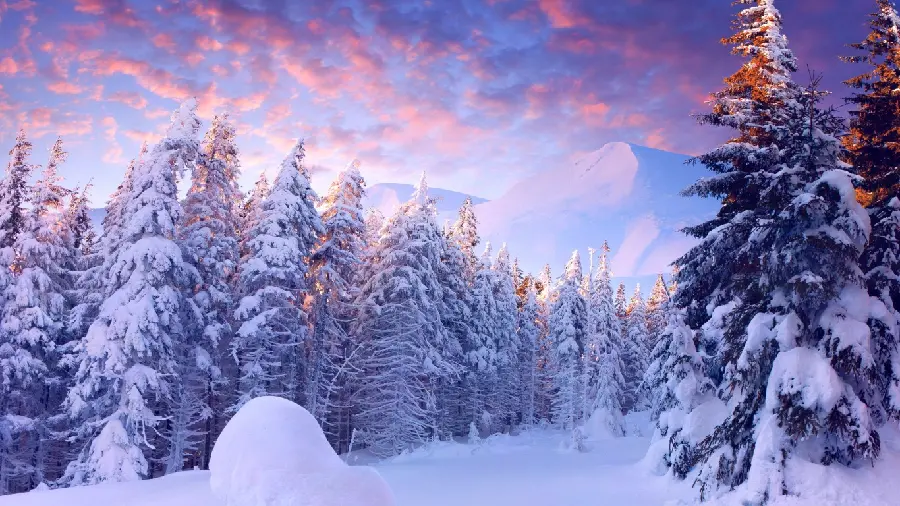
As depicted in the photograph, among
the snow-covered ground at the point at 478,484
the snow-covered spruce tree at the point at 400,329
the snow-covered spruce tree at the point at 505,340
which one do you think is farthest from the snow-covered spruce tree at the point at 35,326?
the snow-covered spruce tree at the point at 505,340

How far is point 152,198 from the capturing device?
20.4m

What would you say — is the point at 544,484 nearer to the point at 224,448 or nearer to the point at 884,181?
the point at 884,181

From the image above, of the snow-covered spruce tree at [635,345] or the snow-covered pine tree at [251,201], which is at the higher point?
the snow-covered pine tree at [251,201]

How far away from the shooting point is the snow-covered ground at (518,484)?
10938 mm

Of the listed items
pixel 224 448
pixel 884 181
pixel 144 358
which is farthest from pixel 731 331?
pixel 144 358

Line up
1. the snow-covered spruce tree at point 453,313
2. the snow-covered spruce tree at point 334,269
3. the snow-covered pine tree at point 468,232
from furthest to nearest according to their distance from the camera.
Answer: the snow-covered pine tree at point 468,232 → the snow-covered spruce tree at point 453,313 → the snow-covered spruce tree at point 334,269

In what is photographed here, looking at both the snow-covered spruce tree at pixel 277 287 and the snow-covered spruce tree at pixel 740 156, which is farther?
the snow-covered spruce tree at pixel 277 287

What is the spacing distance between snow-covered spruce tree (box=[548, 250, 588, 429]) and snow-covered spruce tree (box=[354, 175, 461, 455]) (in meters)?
18.0

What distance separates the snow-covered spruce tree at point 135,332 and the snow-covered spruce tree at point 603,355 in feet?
112

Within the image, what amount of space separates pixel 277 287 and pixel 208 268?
10.8 feet

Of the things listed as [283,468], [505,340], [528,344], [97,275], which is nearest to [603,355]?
[528,344]

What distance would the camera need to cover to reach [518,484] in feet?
63.4

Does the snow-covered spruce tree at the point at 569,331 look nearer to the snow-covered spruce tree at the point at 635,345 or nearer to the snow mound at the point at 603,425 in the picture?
the snow mound at the point at 603,425

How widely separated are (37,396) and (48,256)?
6.24 m
